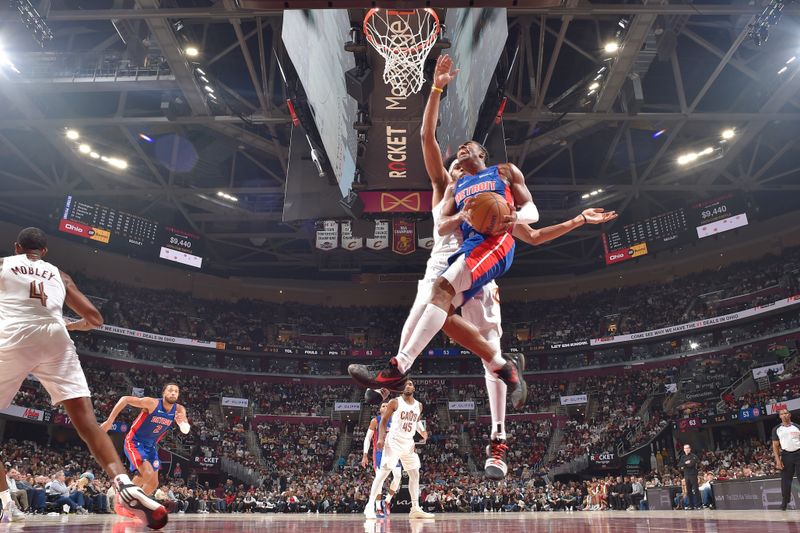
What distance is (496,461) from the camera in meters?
4.34

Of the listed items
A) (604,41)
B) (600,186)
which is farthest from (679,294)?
(604,41)

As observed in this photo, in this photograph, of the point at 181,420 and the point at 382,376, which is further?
the point at 181,420

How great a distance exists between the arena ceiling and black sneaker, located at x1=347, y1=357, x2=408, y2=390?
419 inches

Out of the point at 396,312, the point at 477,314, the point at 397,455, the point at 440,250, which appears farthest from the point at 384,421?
the point at 396,312

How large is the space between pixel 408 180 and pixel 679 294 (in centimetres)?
2400

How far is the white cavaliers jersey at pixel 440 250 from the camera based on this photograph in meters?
4.40

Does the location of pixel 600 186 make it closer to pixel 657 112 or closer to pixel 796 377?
pixel 657 112

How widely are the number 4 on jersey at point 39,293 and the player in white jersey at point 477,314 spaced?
2.40m

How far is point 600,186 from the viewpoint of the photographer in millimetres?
23281

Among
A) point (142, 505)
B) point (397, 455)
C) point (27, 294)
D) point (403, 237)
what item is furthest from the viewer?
point (403, 237)

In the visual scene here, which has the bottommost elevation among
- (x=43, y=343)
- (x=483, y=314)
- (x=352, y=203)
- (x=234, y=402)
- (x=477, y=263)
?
(x=43, y=343)

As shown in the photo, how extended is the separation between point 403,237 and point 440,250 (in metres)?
12.4

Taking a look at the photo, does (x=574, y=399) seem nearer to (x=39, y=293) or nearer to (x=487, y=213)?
(x=487, y=213)

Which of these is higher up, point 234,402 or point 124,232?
point 124,232
